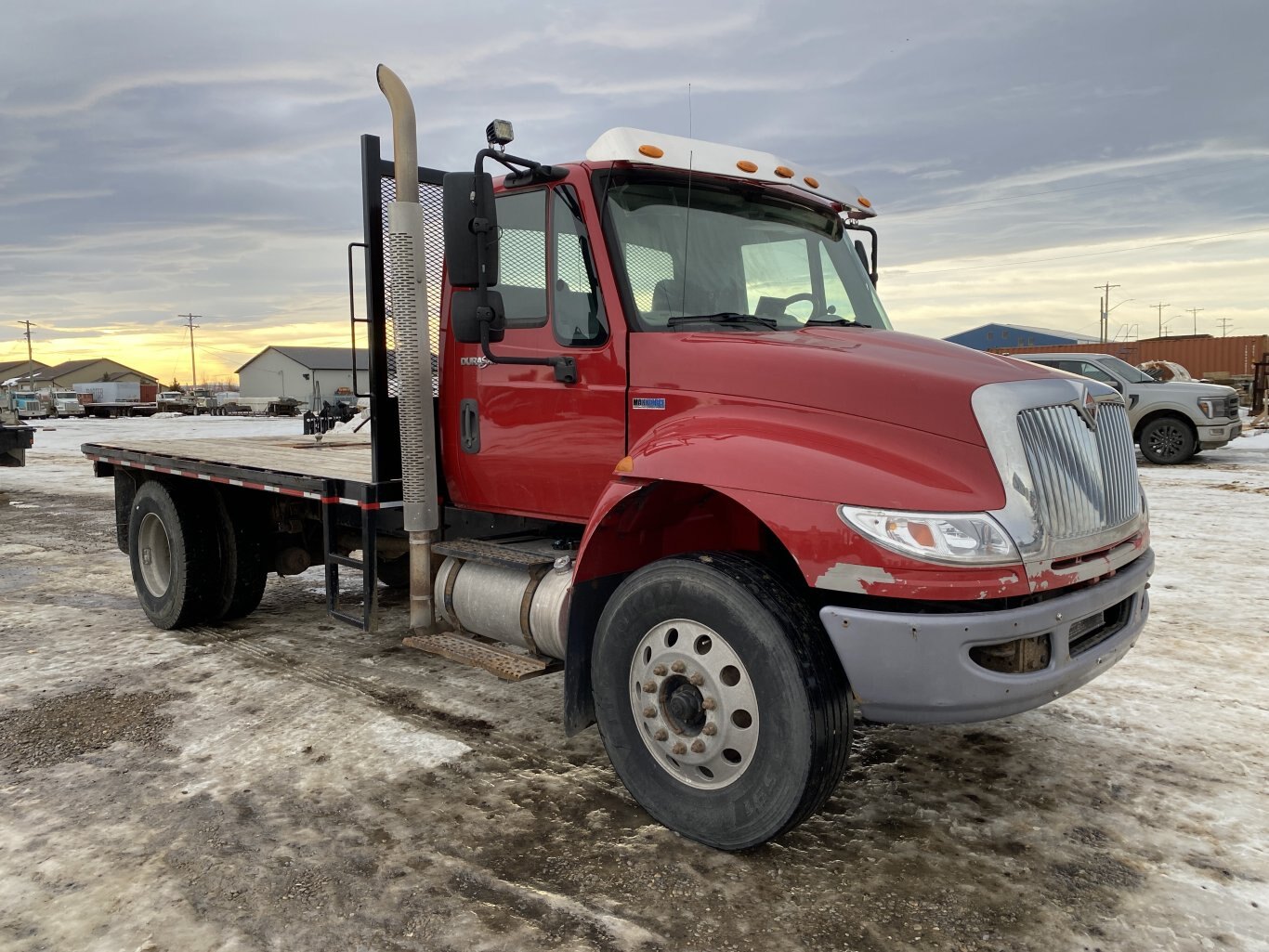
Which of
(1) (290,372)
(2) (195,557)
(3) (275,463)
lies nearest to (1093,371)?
(3) (275,463)

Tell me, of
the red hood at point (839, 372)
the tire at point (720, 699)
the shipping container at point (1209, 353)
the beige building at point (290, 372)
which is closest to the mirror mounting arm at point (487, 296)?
the red hood at point (839, 372)

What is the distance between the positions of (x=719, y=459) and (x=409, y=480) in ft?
6.44

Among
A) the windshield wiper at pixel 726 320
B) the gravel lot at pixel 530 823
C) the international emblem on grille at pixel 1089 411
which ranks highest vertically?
the windshield wiper at pixel 726 320

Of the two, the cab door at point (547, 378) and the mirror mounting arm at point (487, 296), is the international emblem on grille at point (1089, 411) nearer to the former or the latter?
the cab door at point (547, 378)

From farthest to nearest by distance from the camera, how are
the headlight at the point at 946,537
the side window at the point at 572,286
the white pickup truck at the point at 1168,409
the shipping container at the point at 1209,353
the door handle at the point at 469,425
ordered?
the shipping container at the point at 1209,353, the white pickup truck at the point at 1168,409, the door handle at the point at 469,425, the side window at the point at 572,286, the headlight at the point at 946,537

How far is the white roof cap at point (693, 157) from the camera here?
3.78 meters

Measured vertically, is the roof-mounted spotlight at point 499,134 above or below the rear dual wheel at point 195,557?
above

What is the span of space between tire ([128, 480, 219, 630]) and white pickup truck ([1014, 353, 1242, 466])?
13.1m

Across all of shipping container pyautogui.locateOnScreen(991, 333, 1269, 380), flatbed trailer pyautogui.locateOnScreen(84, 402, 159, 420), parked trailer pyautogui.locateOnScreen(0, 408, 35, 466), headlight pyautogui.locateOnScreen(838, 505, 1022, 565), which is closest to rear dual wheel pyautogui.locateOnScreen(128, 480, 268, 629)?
headlight pyautogui.locateOnScreen(838, 505, 1022, 565)

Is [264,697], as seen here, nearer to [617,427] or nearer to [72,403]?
[617,427]

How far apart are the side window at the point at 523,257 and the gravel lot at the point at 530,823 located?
193 cm

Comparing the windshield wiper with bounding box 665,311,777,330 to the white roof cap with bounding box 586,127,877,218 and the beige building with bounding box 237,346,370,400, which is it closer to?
the white roof cap with bounding box 586,127,877,218

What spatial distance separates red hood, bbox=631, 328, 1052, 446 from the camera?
3072 mm

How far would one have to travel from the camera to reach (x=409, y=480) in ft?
15.1
